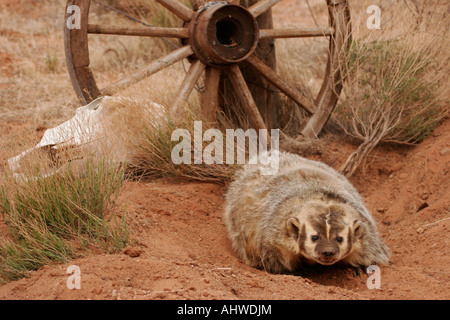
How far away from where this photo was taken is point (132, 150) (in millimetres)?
4551

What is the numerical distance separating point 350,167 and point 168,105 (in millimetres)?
1796

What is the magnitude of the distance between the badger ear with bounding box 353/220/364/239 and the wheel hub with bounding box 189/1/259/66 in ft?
6.38

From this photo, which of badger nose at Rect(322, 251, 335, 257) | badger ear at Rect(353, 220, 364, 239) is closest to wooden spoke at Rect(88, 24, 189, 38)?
badger ear at Rect(353, 220, 364, 239)

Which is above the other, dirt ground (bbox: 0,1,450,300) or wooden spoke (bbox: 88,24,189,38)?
wooden spoke (bbox: 88,24,189,38)

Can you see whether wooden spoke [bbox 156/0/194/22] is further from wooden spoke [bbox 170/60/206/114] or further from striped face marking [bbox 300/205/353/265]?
striped face marking [bbox 300/205/353/265]

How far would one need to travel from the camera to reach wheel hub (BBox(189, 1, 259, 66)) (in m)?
4.53

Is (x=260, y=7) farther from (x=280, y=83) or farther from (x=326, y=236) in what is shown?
(x=326, y=236)

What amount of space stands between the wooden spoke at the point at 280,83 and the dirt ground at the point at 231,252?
0.46 meters

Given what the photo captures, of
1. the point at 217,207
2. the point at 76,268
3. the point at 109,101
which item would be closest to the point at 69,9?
the point at 109,101

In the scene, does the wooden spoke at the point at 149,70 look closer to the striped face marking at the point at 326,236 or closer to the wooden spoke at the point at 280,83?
the wooden spoke at the point at 280,83

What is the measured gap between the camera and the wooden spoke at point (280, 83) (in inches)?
201

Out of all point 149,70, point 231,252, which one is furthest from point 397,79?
point 231,252

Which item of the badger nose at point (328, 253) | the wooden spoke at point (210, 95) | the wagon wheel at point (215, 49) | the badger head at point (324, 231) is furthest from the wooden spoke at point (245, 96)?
the badger nose at point (328, 253)
